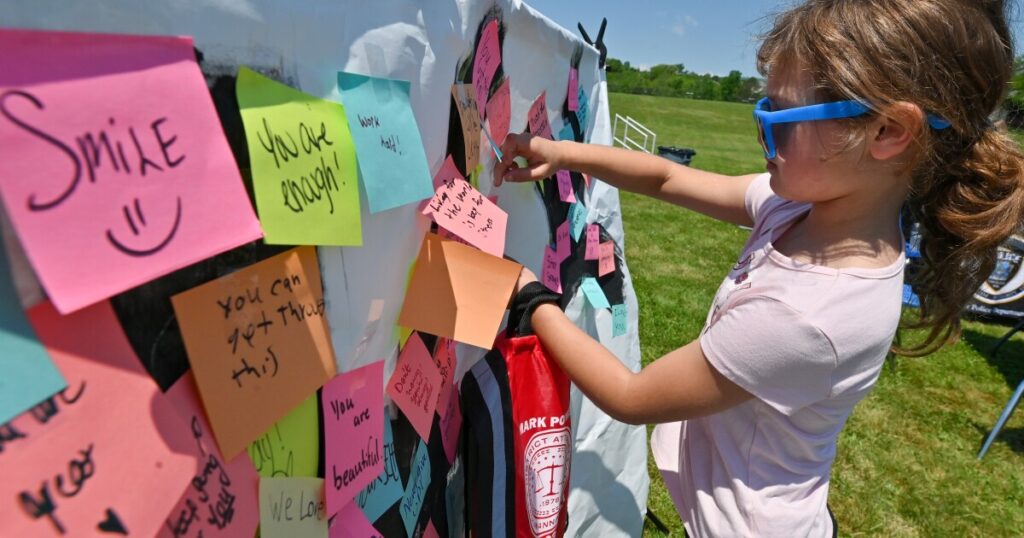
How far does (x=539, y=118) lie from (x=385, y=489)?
2.70 ft

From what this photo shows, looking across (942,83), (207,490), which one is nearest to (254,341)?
(207,490)

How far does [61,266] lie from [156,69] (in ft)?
0.43

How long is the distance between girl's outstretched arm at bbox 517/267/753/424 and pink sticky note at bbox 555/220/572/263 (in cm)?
51

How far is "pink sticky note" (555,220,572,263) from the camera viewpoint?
1411mm

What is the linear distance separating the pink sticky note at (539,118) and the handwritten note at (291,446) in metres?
0.84

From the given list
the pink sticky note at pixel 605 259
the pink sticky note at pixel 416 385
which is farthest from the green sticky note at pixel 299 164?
the pink sticky note at pixel 605 259

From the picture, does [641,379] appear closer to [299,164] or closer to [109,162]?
[299,164]

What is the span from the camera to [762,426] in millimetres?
887

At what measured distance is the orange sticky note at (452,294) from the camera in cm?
75

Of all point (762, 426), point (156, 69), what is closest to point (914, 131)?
point (762, 426)

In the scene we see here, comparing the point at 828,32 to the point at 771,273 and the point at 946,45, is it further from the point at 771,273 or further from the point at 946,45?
the point at 771,273

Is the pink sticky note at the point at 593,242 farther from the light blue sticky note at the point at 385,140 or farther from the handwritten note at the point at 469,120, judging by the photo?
the light blue sticky note at the point at 385,140

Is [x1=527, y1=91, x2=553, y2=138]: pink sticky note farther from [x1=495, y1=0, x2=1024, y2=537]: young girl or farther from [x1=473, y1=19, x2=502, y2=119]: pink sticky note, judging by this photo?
[x1=495, y1=0, x2=1024, y2=537]: young girl

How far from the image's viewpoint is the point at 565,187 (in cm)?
142
